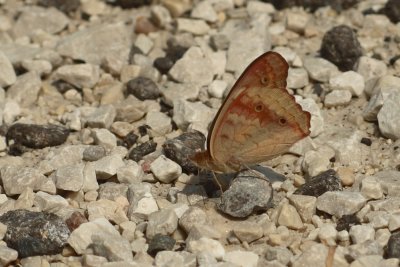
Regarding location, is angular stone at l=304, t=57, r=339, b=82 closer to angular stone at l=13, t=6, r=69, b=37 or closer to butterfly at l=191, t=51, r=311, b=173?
butterfly at l=191, t=51, r=311, b=173

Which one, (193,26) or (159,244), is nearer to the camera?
(159,244)

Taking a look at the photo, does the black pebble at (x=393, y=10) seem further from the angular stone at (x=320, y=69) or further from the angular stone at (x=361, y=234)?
the angular stone at (x=361, y=234)

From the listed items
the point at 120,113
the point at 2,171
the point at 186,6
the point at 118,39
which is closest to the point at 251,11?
the point at 186,6

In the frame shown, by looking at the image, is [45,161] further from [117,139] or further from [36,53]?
[36,53]

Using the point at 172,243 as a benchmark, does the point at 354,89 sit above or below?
above

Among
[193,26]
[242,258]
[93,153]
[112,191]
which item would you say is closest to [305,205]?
[242,258]

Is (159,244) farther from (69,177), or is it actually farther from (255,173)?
(69,177)

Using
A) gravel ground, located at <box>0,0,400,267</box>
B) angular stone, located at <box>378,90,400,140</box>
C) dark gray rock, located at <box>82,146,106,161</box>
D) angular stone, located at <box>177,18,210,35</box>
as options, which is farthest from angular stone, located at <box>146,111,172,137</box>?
angular stone, located at <box>378,90,400,140</box>
